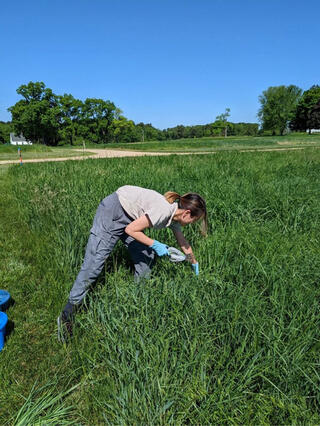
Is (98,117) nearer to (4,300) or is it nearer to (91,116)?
(91,116)

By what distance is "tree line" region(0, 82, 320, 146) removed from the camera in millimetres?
49719

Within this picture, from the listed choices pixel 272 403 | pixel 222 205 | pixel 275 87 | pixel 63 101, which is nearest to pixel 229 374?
pixel 272 403

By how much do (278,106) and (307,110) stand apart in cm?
672

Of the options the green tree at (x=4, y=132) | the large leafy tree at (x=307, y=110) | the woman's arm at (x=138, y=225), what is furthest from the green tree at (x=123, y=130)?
the woman's arm at (x=138, y=225)

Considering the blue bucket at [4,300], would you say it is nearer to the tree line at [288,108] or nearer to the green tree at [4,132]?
the tree line at [288,108]

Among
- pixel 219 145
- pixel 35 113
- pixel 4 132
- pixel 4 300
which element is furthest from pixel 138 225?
pixel 4 132

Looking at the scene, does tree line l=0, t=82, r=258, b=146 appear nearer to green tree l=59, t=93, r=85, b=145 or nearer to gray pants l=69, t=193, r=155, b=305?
green tree l=59, t=93, r=85, b=145

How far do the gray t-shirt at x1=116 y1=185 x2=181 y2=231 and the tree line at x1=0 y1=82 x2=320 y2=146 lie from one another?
172 ft

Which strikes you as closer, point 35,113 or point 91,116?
point 35,113

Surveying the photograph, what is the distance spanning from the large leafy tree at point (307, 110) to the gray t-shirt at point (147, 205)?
74035 millimetres

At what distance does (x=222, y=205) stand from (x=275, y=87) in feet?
256

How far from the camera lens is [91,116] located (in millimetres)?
60031

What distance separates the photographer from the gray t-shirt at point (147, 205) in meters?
2.05

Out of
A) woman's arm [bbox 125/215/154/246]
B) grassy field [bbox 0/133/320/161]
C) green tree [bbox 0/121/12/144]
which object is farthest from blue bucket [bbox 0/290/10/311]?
green tree [bbox 0/121/12/144]
